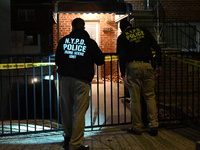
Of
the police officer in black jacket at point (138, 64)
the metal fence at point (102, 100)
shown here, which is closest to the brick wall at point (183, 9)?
the metal fence at point (102, 100)

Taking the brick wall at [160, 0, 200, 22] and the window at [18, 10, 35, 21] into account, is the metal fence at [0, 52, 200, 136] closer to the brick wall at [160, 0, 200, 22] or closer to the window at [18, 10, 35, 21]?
the brick wall at [160, 0, 200, 22]

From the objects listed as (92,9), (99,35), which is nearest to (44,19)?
(99,35)

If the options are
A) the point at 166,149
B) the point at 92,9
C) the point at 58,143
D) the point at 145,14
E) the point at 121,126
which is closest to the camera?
the point at 166,149

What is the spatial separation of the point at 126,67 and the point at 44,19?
30.5 meters

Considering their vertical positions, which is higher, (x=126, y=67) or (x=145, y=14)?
(x=145, y=14)

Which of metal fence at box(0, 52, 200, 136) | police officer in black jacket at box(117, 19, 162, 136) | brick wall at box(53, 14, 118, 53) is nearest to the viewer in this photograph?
police officer in black jacket at box(117, 19, 162, 136)

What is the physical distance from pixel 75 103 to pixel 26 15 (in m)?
32.0

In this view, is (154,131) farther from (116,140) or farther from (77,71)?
(77,71)

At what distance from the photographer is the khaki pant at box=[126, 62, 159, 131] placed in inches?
181

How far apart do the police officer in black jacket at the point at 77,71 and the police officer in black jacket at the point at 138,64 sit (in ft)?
2.67

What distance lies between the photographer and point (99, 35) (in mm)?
11445

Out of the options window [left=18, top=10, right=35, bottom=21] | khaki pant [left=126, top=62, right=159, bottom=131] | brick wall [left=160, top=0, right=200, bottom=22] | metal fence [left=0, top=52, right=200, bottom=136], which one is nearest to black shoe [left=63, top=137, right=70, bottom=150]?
metal fence [left=0, top=52, right=200, bottom=136]

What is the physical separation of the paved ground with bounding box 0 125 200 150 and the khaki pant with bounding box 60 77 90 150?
48 centimetres

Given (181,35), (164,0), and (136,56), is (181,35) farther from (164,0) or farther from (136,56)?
(136,56)
